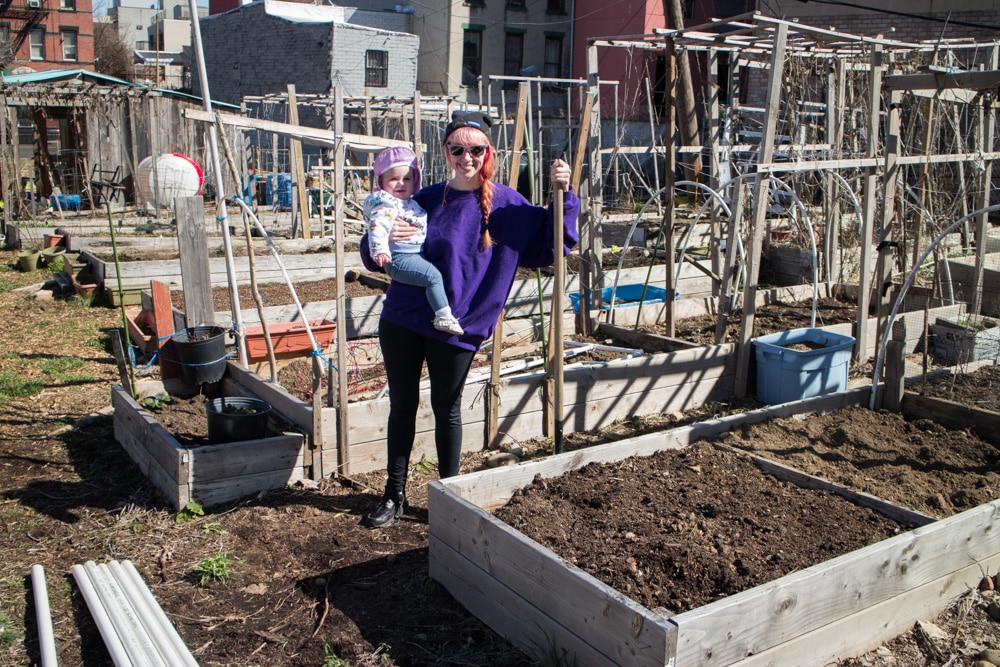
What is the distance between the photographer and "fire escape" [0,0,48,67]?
1350 inches

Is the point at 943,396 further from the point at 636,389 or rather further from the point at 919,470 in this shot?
the point at 636,389

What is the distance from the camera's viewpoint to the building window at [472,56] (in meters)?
26.1

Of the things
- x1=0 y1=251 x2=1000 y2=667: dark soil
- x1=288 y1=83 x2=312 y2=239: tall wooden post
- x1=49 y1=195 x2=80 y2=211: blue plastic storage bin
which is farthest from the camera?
x1=49 y1=195 x2=80 y2=211: blue plastic storage bin

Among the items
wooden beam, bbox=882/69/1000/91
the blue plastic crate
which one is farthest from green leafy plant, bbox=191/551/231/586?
the blue plastic crate

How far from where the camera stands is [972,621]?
9.78 feet

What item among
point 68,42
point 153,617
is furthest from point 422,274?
point 68,42

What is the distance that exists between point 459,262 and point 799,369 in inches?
106

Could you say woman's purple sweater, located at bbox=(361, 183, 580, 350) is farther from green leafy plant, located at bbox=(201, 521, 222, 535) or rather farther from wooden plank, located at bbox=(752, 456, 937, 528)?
wooden plank, located at bbox=(752, 456, 937, 528)

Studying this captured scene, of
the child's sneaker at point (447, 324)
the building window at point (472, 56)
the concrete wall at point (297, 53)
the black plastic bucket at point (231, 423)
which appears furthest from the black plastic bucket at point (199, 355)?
the building window at point (472, 56)

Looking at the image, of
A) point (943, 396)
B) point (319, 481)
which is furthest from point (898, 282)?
point (319, 481)

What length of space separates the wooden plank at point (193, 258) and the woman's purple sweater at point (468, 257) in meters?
2.06

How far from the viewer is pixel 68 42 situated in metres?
40.6

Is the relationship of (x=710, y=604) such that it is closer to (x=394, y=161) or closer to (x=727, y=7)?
(x=394, y=161)

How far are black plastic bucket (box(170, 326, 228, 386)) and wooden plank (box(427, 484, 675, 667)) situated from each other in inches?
83.5
